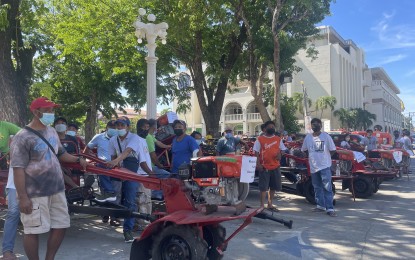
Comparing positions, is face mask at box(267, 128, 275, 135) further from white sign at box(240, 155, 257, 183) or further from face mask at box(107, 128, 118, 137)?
white sign at box(240, 155, 257, 183)

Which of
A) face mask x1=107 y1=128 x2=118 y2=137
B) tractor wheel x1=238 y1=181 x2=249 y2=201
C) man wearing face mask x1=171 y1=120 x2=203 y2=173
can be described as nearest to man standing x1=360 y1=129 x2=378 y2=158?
man wearing face mask x1=171 y1=120 x2=203 y2=173

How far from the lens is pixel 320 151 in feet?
26.0

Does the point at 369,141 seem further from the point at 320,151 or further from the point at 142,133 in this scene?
the point at 142,133

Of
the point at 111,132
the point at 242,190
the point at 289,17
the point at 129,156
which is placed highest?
the point at 289,17

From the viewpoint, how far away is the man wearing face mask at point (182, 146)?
637 cm

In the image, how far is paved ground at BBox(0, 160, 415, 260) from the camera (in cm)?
525

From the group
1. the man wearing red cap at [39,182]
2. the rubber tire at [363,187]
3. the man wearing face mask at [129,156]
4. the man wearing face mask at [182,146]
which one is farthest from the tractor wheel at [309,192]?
the man wearing red cap at [39,182]

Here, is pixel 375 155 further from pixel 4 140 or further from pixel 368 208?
pixel 4 140

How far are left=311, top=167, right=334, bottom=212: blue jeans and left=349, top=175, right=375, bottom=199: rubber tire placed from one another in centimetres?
216

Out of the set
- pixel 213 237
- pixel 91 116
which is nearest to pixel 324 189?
pixel 213 237

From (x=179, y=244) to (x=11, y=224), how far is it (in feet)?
6.76

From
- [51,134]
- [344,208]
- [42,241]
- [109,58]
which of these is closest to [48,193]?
[51,134]

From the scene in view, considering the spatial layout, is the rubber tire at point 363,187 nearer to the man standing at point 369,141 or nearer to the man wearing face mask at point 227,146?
the man wearing face mask at point 227,146

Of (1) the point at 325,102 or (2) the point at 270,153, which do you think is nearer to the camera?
(2) the point at 270,153
